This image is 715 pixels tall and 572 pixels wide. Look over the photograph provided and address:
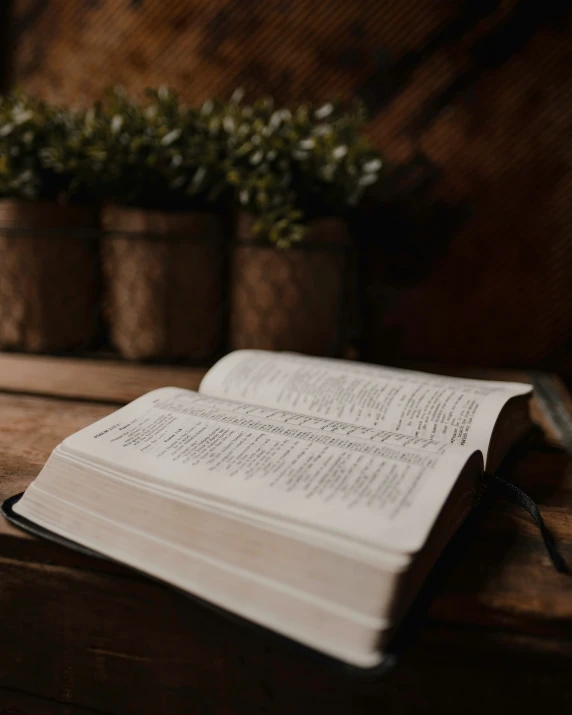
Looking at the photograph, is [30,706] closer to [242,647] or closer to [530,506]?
[242,647]

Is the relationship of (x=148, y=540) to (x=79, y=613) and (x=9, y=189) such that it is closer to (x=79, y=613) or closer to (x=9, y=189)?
(x=79, y=613)

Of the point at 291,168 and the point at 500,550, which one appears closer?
the point at 500,550

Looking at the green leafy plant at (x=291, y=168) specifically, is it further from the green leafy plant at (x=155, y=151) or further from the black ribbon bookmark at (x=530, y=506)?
the black ribbon bookmark at (x=530, y=506)

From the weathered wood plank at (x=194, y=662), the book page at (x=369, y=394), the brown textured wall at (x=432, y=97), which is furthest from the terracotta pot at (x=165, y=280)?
the weathered wood plank at (x=194, y=662)

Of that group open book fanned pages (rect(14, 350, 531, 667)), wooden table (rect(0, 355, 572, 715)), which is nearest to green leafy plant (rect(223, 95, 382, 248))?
open book fanned pages (rect(14, 350, 531, 667))

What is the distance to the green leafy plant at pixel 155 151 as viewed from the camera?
0.80 m

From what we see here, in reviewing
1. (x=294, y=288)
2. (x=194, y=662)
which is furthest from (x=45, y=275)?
(x=194, y=662)

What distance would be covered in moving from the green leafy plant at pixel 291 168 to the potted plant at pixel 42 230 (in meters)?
0.23

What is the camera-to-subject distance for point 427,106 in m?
0.97

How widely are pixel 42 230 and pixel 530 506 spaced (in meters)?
0.75

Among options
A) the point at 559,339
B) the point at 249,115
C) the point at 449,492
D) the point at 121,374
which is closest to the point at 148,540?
the point at 449,492

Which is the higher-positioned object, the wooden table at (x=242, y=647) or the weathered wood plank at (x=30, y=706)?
the wooden table at (x=242, y=647)

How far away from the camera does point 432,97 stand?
3.15 ft

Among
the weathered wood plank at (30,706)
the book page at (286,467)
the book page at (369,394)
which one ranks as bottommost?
the weathered wood plank at (30,706)
